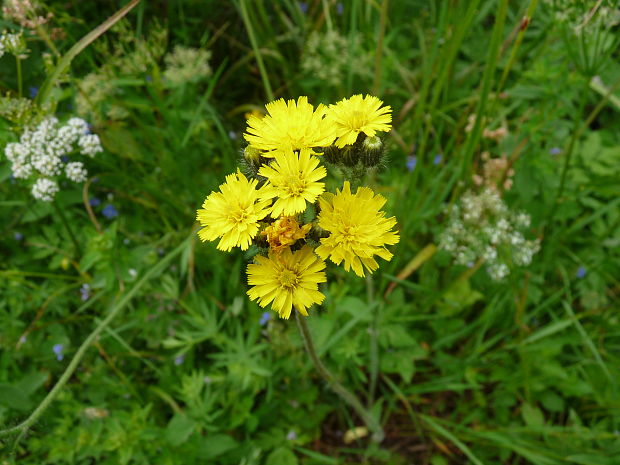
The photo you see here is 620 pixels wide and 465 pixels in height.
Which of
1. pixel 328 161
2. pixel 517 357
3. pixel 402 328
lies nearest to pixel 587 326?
pixel 517 357

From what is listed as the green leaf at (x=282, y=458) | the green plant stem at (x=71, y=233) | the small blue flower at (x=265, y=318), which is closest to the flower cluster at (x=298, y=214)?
the small blue flower at (x=265, y=318)

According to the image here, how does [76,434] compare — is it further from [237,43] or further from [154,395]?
[237,43]

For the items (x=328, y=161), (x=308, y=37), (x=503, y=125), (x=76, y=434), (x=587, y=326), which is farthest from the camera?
(x=308, y=37)

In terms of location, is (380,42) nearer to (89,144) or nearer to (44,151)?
(89,144)

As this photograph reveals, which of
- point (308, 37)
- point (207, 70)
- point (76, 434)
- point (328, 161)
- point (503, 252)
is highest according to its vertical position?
point (308, 37)

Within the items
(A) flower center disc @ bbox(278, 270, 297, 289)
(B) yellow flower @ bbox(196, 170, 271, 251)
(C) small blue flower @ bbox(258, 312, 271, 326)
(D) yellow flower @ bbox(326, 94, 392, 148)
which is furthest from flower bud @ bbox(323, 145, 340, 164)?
(C) small blue flower @ bbox(258, 312, 271, 326)

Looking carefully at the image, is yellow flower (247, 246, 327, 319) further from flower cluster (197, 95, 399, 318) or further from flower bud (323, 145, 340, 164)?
flower bud (323, 145, 340, 164)
